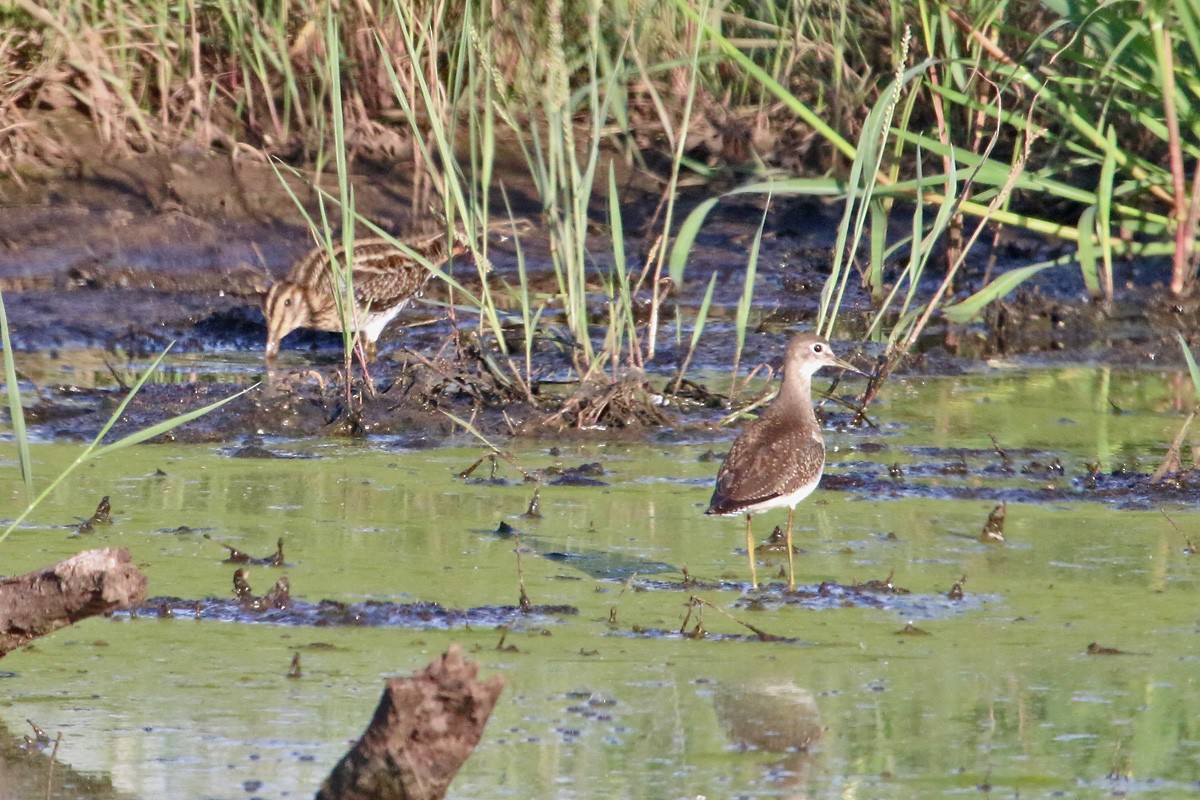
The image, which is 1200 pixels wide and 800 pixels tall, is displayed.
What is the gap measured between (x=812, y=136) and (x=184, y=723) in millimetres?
7897

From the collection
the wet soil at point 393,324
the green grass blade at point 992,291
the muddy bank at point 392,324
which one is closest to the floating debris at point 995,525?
A: the wet soil at point 393,324

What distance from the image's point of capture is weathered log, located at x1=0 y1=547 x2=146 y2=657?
3.83 metres

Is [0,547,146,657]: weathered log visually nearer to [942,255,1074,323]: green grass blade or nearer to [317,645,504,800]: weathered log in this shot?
[317,645,504,800]: weathered log

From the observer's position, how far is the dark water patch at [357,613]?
5.04 m

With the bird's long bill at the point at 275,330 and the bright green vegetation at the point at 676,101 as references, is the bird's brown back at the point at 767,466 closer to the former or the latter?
the bright green vegetation at the point at 676,101

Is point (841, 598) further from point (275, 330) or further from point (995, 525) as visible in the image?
point (275, 330)

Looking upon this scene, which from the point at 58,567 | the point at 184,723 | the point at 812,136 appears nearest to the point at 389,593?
the point at 184,723

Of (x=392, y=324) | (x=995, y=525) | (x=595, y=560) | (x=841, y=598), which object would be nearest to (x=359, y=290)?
(x=392, y=324)

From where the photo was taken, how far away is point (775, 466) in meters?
5.52

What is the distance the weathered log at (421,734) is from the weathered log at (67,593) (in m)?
0.75

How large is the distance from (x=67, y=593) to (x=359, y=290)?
5558 millimetres

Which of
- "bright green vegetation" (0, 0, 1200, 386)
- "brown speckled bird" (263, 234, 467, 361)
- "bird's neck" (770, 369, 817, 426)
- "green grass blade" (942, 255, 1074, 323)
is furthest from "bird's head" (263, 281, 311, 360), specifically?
"bird's neck" (770, 369, 817, 426)

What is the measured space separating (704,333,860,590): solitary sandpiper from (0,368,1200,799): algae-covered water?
0.22 m

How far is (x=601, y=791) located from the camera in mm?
3789
